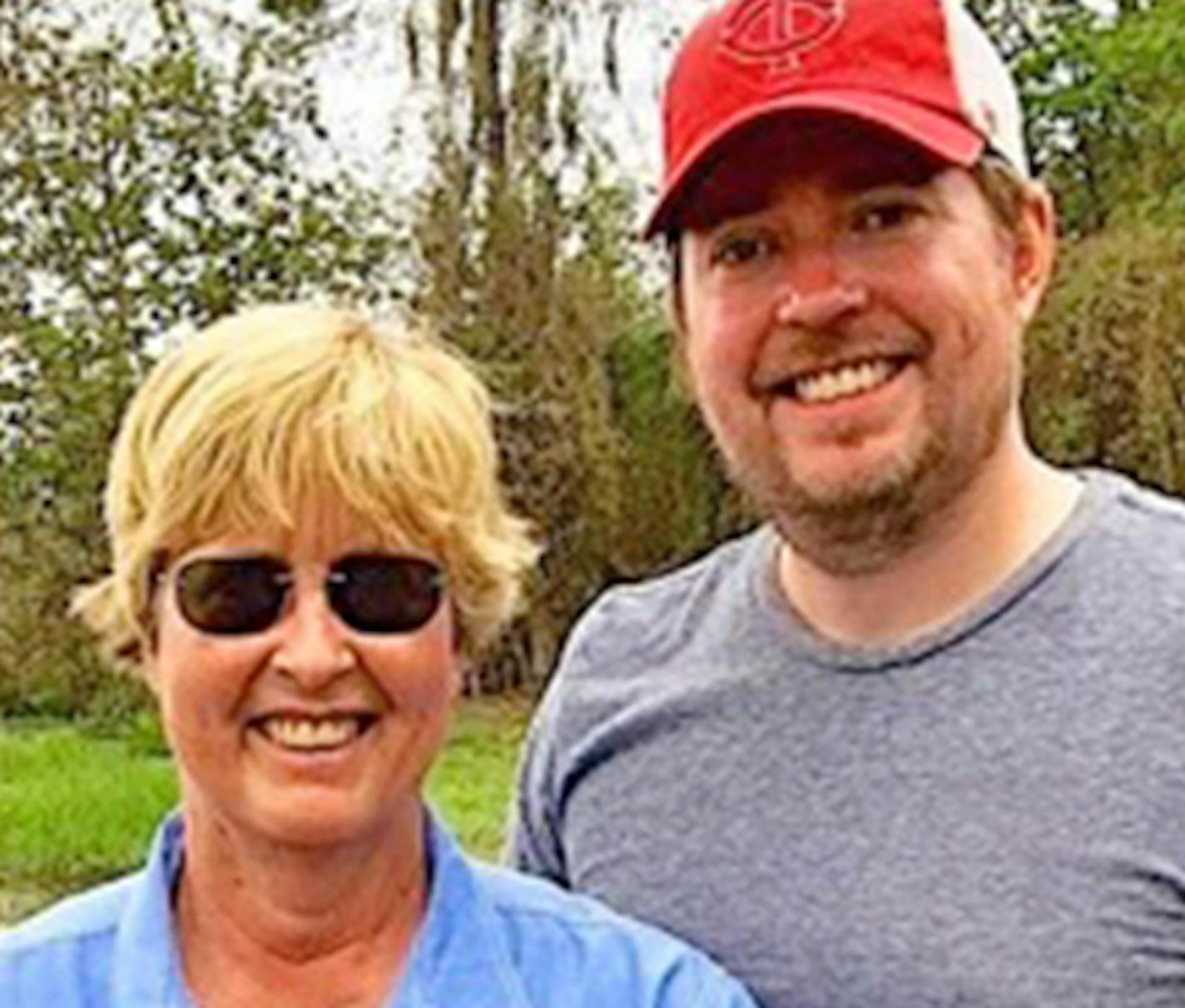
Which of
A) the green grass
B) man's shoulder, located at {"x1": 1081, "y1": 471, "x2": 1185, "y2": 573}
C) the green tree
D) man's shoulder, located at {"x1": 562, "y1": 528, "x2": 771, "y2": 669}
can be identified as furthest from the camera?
the green tree

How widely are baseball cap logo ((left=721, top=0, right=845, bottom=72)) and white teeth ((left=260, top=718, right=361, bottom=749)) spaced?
0.59 m

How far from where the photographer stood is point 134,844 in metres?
9.41

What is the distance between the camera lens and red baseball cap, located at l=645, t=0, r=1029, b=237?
2082mm

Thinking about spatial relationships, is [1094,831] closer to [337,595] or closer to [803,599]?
[803,599]

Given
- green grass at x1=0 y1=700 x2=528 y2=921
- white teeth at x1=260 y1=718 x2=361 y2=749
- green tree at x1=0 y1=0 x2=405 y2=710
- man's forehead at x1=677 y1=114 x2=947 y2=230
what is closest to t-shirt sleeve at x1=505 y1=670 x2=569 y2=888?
white teeth at x1=260 y1=718 x2=361 y2=749

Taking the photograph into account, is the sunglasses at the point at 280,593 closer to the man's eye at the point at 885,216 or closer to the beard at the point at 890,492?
the beard at the point at 890,492

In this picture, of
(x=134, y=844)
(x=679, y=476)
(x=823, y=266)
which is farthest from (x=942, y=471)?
(x=679, y=476)

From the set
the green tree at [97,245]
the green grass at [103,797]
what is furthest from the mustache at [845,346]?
the green tree at [97,245]

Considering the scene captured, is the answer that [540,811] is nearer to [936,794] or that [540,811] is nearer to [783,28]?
[936,794]

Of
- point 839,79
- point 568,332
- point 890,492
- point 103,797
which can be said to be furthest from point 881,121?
point 568,332

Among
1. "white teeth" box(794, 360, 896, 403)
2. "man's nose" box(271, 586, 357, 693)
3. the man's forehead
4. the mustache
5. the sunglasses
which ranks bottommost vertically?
"man's nose" box(271, 586, 357, 693)

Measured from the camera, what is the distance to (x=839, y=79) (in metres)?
2.09

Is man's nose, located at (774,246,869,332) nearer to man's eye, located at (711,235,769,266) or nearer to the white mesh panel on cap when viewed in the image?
man's eye, located at (711,235,769,266)

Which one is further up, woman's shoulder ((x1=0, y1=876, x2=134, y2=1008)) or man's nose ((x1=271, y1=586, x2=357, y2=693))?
man's nose ((x1=271, y1=586, x2=357, y2=693))
